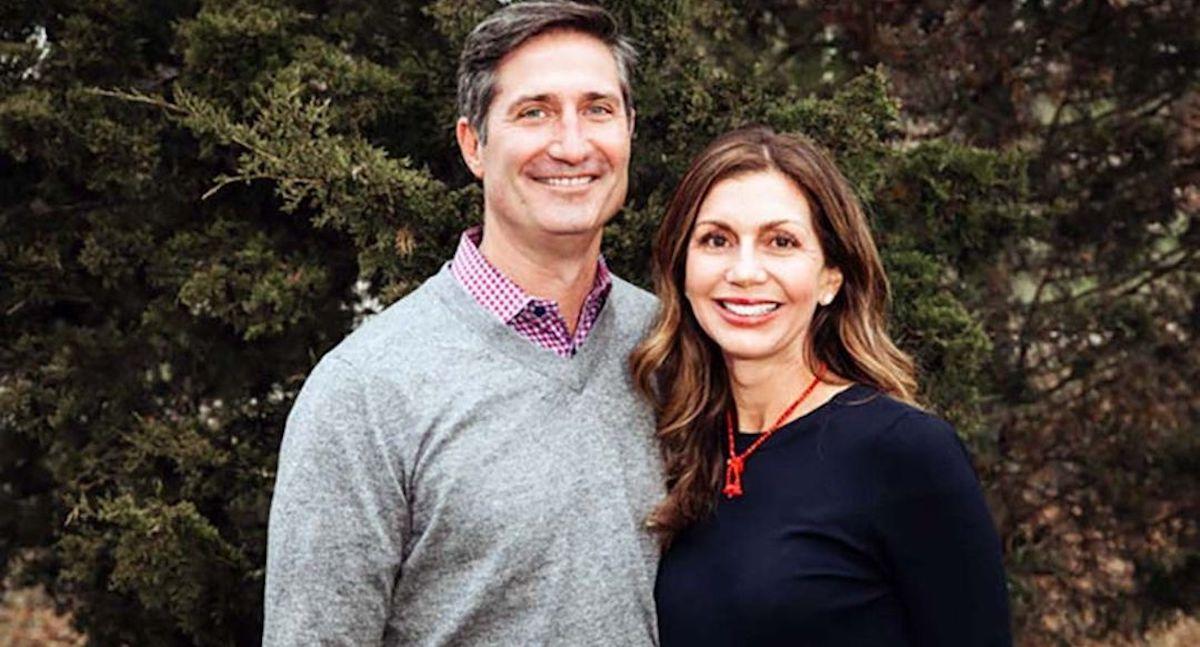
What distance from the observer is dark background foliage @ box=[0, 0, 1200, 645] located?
13.7 ft

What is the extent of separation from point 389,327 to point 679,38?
66.6 inches

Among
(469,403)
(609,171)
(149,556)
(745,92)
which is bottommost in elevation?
(149,556)

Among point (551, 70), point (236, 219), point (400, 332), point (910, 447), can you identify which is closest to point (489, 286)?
point (400, 332)

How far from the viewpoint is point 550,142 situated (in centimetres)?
285

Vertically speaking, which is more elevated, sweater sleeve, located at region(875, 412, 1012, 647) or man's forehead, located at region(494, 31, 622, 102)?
man's forehead, located at region(494, 31, 622, 102)

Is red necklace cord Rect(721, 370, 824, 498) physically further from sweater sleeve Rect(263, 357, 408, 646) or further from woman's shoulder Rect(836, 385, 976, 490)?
sweater sleeve Rect(263, 357, 408, 646)

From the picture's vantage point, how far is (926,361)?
4.39 m

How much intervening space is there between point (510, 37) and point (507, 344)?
0.57 m

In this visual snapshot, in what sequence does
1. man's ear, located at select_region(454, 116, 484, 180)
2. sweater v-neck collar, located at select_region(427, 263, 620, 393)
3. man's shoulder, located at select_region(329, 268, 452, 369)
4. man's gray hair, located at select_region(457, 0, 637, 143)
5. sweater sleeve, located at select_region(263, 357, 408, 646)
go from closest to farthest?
1. sweater sleeve, located at select_region(263, 357, 408, 646)
2. man's shoulder, located at select_region(329, 268, 452, 369)
3. sweater v-neck collar, located at select_region(427, 263, 620, 393)
4. man's gray hair, located at select_region(457, 0, 637, 143)
5. man's ear, located at select_region(454, 116, 484, 180)

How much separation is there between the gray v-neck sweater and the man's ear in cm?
36

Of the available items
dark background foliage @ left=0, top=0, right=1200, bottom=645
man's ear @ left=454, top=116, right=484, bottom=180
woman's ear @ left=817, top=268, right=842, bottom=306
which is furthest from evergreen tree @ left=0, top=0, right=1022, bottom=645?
woman's ear @ left=817, top=268, right=842, bottom=306

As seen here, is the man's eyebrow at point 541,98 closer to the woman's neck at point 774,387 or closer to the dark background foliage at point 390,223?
the woman's neck at point 774,387

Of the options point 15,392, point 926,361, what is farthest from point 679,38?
point 15,392

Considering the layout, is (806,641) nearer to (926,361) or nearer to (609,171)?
(609,171)
